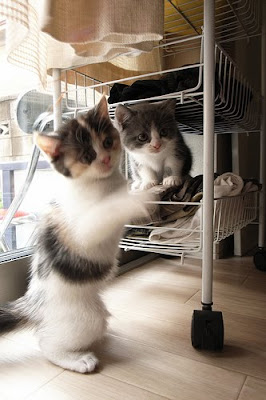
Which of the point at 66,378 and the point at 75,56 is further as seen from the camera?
the point at 75,56

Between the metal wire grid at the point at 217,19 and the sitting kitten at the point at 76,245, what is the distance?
27.1 inches

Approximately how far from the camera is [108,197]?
713mm

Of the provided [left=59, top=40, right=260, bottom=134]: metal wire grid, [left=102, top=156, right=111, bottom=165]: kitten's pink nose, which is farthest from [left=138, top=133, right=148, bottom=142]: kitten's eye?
[left=102, top=156, right=111, bottom=165]: kitten's pink nose

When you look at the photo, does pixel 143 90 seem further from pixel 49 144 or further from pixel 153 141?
pixel 49 144

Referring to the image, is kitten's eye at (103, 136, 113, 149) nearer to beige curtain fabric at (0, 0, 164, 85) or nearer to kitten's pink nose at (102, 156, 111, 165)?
kitten's pink nose at (102, 156, 111, 165)

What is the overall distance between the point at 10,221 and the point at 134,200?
79 cm

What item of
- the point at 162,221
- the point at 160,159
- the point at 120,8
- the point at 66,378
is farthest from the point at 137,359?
the point at 120,8

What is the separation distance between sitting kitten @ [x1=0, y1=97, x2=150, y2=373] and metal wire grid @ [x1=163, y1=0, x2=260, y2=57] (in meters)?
0.69

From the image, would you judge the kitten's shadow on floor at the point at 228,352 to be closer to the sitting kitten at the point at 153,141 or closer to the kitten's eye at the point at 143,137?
the sitting kitten at the point at 153,141

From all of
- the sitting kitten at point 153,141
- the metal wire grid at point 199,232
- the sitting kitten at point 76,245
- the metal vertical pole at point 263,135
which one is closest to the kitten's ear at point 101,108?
the sitting kitten at point 76,245

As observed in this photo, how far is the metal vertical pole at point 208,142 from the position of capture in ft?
2.43

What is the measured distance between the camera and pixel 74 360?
71cm

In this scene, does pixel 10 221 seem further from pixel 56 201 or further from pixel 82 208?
pixel 82 208

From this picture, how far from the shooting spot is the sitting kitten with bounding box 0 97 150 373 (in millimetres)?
689
